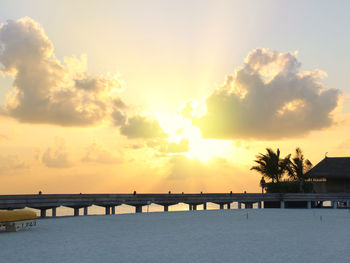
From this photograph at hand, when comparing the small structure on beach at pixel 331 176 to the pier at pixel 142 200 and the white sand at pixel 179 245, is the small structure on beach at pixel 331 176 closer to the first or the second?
the pier at pixel 142 200

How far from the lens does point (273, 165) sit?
66500 mm

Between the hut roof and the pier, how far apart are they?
4081 millimetres

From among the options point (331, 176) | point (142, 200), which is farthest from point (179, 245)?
point (331, 176)

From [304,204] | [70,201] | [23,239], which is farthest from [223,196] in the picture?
[23,239]

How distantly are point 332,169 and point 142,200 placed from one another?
30.2m

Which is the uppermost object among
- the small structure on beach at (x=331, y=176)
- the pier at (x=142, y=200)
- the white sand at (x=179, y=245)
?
the small structure on beach at (x=331, y=176)

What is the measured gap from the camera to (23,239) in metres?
21.4

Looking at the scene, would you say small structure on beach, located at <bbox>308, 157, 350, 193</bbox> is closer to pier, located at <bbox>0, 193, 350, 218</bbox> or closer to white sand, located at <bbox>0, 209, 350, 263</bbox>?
pier, located at <bbox>0, 193, 350, 218</bbox>

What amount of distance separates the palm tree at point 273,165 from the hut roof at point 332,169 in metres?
5.16

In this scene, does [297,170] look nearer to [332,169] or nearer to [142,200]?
[332,169]

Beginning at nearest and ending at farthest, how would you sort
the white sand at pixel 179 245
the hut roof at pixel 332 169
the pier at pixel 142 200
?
the white sand at pixel 179 245 → the pier at pixel 142 200 → the hut roof at pixel 332 169

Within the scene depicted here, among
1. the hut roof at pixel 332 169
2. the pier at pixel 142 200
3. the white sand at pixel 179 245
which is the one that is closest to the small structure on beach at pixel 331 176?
the hut roof at pixel 332 169

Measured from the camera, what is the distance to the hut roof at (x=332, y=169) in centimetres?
6041

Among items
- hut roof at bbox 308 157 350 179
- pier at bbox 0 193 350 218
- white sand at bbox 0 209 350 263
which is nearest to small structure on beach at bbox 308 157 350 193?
hut roof at bbox 308 157 350 179
